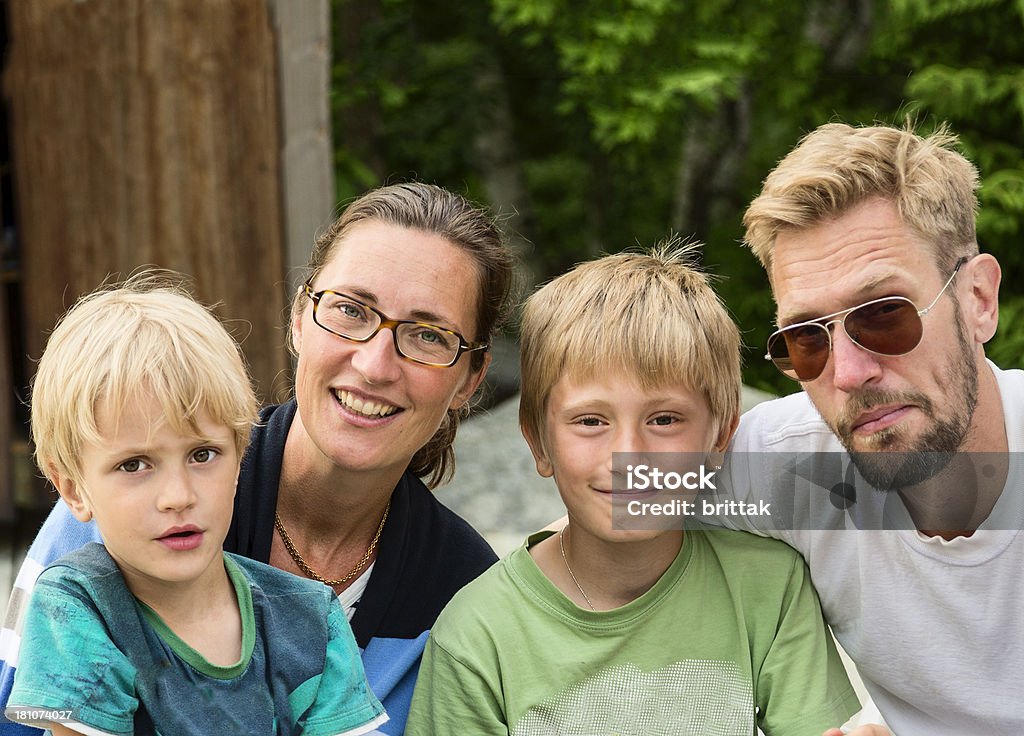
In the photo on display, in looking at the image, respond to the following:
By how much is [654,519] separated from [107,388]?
1.00m

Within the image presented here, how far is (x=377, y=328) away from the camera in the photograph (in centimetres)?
241

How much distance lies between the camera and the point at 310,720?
2113mm

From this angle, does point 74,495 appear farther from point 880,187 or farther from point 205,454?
point 880,187

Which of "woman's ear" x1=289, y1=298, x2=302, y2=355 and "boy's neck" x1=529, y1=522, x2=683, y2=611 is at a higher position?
"woman's ear" x1=289, y1=298, x2=302, y2=355

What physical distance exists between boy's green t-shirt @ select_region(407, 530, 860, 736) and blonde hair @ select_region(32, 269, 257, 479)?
579 millimetres

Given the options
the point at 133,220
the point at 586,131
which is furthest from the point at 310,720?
the point at 586,131

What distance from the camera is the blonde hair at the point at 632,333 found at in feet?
7.52

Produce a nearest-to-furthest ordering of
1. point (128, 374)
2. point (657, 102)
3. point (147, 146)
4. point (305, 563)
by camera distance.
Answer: point (128, 374) → point (305, 563) → point (147, 146) → point (657, 102)

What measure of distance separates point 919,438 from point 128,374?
143 centimetres

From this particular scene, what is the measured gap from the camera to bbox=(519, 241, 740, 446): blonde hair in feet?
7.52

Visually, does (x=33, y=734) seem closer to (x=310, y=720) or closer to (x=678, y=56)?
(x=310, y=720)

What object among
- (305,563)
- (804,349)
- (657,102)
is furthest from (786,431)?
(657,102)

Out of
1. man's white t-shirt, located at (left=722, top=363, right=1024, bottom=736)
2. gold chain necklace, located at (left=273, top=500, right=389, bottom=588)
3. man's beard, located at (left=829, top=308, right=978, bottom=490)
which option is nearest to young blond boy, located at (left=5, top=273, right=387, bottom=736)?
gold chain necklace, located at (left=273, top=500, right=389, bottom=588)

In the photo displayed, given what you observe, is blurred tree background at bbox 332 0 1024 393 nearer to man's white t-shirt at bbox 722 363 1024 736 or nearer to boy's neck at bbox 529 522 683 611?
man's white t-shirt at bbox 722 363 1024 736
